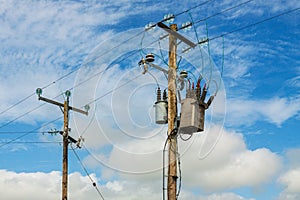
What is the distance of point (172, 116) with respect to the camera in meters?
12.1

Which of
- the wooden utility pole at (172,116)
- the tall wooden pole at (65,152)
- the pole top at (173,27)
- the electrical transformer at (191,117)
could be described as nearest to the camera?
the wooden utility pole at (172,116)

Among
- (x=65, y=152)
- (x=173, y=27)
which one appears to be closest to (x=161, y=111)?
(x=173, y=27)

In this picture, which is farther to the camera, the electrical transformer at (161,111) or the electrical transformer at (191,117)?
the electrical transformer at (161,111)

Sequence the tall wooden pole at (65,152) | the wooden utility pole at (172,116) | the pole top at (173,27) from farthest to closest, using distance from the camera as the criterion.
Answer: the tall wooden pole at (65,152) < the pole top at (173,27) < the wooden utility pole at (172,116)

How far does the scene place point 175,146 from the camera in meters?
11.9

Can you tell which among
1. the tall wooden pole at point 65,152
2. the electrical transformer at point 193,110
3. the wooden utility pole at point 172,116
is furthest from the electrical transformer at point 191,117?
the tall wooden pole at point 65,152

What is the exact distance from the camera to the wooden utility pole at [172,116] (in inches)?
454

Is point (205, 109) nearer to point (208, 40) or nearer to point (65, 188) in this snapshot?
point (208, 40)

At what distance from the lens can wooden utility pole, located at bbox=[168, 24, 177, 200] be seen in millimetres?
11523

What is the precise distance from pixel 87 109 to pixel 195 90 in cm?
1305

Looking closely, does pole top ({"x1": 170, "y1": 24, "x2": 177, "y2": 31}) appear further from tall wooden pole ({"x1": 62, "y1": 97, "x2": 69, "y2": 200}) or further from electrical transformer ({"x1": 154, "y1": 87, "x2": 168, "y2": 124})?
tall wooden pole ({"x1": 62, "y1": 97, "x2": 69, "y2": 200})

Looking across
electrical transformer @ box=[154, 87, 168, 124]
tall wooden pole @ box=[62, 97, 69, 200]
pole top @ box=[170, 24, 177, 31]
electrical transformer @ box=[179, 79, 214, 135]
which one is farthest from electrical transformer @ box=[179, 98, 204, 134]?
tall wooden pole @ box=[62, 97, 69, 200]

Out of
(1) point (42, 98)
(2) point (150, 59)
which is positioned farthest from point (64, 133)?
(2) point (150, 59)

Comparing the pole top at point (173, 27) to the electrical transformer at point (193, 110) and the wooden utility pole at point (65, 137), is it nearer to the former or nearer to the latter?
the electrical transformer at point (193, 110)
